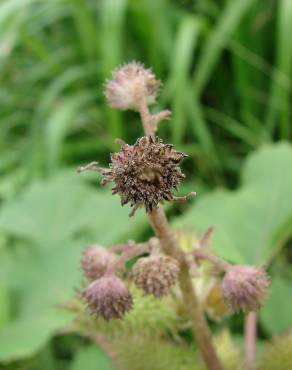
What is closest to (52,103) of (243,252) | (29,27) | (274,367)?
(29,27)

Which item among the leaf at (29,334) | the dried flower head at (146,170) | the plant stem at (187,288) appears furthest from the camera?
the leaf at (29,334)

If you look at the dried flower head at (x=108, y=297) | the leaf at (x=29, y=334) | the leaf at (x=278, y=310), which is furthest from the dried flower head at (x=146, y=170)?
the leaf at (x=278, y=310)

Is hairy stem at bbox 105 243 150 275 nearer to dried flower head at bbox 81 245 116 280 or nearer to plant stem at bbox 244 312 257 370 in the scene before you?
dried flower head at bbox 81 245 116 280

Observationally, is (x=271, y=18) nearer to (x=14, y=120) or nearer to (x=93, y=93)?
(x=93, y=93)

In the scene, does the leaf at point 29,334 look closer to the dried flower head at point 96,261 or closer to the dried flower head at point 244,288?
the dried flower head at point 96,261

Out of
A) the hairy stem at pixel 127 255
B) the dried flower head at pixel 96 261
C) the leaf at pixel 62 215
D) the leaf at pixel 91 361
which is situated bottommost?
the hairy stem at pixel 127 255

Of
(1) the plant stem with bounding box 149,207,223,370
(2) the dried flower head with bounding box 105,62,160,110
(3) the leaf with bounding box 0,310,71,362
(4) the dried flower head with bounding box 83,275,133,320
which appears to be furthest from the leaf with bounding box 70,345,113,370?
(2) the dried flower head with bounding box 105,62,160,110
